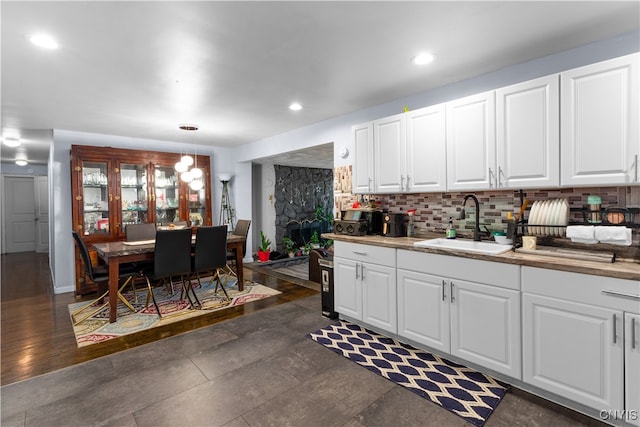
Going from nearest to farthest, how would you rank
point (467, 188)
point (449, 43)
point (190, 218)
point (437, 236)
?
point (449, 43), point (467, 188), point (437, 236), point (190, 218)

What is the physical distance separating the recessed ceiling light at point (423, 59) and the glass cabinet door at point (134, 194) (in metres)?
4.37

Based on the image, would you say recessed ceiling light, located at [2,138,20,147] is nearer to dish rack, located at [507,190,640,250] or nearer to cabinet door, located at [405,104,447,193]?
cabinet door, located at [405,104,447,193]

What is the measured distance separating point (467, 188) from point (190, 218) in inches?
180

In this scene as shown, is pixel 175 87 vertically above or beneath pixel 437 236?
above

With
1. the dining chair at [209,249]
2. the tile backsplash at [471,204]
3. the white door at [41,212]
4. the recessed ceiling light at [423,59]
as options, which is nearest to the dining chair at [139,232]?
the dining chair at [209,249]

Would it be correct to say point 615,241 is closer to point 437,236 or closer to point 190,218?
point 437,236

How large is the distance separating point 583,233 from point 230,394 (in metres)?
2.43

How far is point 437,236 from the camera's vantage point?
297 centimetres

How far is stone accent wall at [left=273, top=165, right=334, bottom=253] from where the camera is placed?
23.1 feet

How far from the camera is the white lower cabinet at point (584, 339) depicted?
1551mm

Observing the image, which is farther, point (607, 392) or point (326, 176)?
point (326, 176)

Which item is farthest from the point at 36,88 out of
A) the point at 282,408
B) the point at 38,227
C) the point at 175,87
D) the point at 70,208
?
the point at 38,227

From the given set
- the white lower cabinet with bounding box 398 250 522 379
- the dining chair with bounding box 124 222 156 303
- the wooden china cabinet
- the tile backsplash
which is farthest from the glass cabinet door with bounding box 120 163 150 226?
the white lower cabinet with bounding box 398 250 522 379

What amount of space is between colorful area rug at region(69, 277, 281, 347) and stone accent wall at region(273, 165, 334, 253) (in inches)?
102
